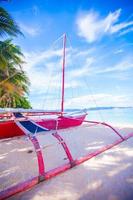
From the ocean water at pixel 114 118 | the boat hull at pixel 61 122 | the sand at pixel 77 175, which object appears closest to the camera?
the sand at pixel 77 175

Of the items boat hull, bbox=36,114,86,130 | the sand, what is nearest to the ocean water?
boat hull, bbox=36,114,86,130

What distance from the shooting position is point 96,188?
10.2 ft

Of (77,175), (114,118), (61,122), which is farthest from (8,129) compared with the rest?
(114,118)

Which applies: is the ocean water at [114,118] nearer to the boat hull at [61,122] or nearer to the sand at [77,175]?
the boat hull at [61,122]

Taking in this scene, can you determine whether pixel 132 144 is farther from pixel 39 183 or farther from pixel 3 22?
pixel 3 22

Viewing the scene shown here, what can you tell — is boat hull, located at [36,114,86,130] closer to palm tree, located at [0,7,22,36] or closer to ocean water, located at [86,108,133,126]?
ocean water, located at [86,108,133,126]

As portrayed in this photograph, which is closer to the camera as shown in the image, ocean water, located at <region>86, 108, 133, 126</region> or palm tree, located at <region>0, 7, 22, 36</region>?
palm tree, located at <region>0, 7, 22, 36</region>

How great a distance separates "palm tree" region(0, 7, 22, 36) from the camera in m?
8.44

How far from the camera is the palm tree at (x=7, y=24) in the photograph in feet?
27.7

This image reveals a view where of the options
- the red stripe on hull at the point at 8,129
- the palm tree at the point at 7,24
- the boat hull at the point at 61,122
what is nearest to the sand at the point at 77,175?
the red stripe on hull at the point at 8,129

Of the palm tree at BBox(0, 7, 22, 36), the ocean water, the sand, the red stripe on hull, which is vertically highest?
the palm tree at BBox(0, 7, 22, 36)

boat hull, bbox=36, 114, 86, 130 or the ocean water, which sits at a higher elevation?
boat hull, bbox=36, 114, 86, 130

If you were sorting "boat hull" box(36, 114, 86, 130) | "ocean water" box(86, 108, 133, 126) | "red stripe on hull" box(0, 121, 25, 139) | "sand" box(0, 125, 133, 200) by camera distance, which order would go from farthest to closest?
"ocean water" box(86, 108, 133, 126)
"boat hull" box(36, 114, 86, 130)
"red stripe on hull" box(0, 121, 25, 139)
"sand" box(0, 125, 133, 200)

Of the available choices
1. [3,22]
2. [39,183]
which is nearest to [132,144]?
[39,183]
